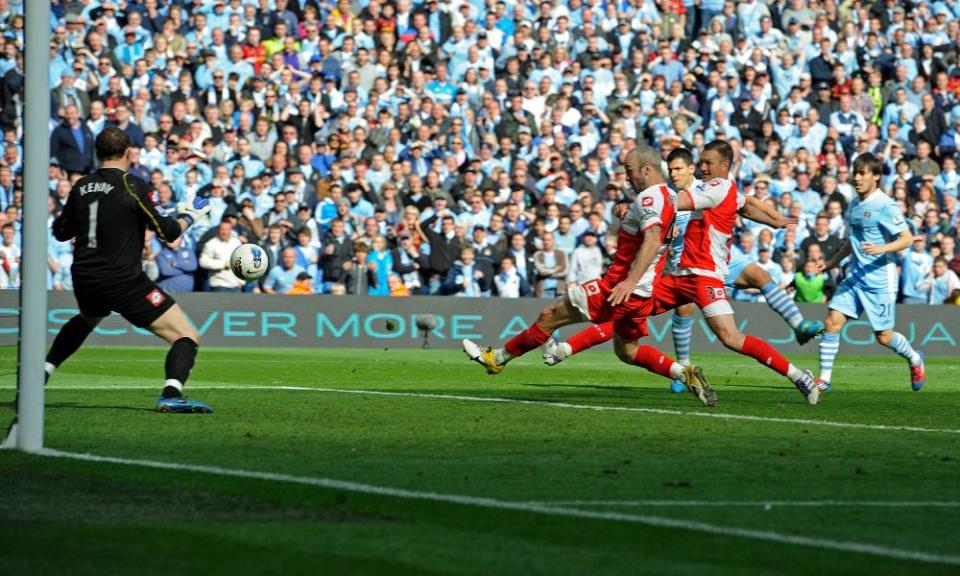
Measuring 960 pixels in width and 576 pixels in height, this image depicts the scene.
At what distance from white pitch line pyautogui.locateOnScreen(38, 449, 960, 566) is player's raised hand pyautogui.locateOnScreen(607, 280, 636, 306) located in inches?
188

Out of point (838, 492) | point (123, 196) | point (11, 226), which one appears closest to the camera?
point (838, 492)

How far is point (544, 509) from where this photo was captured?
6969 mm

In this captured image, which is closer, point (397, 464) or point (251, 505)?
point (251, 505)

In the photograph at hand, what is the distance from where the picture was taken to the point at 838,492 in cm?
769

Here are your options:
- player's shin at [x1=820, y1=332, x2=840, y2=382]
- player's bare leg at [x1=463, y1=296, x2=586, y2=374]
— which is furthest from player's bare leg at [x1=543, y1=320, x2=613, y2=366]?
player's shin at [x1=820, y1=332, x2=840, y2=382]

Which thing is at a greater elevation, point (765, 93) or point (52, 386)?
point (765, 93)

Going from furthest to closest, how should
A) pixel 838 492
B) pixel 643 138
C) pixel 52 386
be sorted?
pixel 643 138, pixel 52 386, pixel 838 492

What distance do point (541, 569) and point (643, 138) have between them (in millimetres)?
24208

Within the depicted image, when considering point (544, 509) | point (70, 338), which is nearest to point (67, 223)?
point (70, 338)

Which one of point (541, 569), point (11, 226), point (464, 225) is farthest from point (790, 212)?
point (541, 569)

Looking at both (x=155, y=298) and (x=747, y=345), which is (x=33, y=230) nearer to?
(x=155, y=298)

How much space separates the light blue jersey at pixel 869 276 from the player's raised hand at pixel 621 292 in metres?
3.60

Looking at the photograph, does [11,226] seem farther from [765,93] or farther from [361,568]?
[361,568]

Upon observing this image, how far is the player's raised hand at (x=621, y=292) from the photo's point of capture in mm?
12305
